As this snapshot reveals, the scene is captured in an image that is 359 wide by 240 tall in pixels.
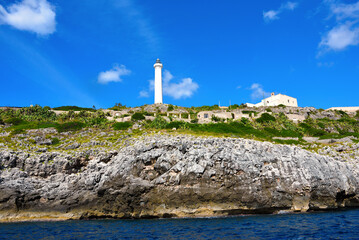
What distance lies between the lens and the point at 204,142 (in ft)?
108

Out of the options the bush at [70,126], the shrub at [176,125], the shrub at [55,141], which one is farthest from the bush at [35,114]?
the shrub at [176,125]

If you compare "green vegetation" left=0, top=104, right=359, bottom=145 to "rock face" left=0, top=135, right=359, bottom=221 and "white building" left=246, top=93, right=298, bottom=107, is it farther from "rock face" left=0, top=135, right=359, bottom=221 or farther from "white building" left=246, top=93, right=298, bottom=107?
"white building" left=246, top=93, right=298, bottom=107

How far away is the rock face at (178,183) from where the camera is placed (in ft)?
91.7

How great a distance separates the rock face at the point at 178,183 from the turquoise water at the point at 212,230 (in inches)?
160

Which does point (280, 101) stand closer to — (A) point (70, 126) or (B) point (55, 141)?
(A) point (70, 126)

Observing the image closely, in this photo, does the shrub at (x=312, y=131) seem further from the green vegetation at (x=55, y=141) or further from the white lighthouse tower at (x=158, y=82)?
the green vegetation at (x=55, y=141)

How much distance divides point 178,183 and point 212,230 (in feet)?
30.5

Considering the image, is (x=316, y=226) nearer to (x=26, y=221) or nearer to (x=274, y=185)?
(x=274, y=185)

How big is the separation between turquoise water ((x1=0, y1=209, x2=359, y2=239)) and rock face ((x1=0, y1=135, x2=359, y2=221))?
4061 millimetres

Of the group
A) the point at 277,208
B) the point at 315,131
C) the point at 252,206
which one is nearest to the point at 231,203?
the point at 252,206

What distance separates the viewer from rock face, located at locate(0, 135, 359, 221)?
2795cm

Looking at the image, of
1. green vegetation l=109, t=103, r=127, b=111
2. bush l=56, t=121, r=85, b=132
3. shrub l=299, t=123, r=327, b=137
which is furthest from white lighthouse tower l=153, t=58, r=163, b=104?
shrub l=299, t=123, r=327, b=137

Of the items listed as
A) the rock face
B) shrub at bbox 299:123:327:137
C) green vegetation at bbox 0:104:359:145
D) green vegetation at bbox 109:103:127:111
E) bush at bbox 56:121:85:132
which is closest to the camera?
the rock face

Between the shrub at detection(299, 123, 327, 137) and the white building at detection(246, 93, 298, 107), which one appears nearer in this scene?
the shrub at detection(299, 123, 327, 137)
